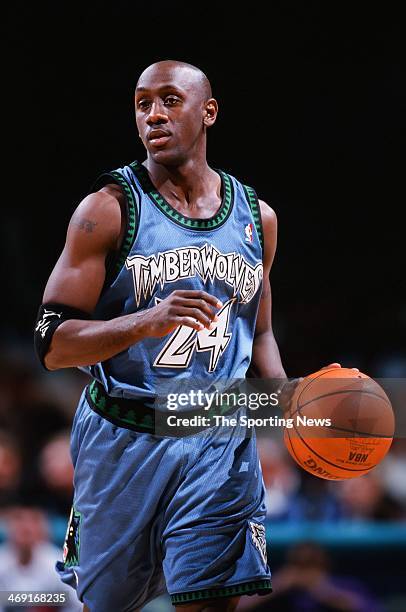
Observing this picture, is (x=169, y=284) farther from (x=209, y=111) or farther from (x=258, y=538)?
(x=258, y=538)

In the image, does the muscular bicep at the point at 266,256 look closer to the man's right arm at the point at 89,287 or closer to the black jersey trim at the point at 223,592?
the man's right arm at the point at 89,287

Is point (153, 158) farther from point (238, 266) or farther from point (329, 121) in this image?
point (329, 121)

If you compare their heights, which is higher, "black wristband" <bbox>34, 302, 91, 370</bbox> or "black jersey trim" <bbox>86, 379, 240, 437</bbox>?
"black wristband" <bbox>34, 302, 91, 370</bbox>

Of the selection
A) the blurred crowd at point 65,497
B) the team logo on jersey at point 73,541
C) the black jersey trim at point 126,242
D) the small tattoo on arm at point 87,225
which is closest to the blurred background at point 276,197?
the blurred crowd at point 65,497

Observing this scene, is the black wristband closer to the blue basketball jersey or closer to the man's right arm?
the man's right arm

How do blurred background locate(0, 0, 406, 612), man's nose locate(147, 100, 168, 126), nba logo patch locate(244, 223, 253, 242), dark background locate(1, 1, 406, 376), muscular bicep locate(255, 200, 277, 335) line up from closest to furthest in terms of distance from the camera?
1. man's nose locate(147, 100, 168, 126)
2. nba logo patch locate(244, 223, 253, 242)
3. muscular bicep locate(255, 200, 277, 335)
4. blurred background locate(0, 0, 406, 612)
5. dark background locate(1, 1, 406, 376)

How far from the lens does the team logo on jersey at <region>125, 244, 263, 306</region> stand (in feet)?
10.1

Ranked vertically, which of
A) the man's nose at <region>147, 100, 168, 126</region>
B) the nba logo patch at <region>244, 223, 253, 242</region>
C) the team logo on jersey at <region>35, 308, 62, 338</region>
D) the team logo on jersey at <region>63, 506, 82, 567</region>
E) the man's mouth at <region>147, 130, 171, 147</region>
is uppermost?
the man's nose at <region>147, 100, 168, 126</region>

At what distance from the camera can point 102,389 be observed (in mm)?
3209

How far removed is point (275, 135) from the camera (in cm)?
579

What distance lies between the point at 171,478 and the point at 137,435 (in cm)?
18

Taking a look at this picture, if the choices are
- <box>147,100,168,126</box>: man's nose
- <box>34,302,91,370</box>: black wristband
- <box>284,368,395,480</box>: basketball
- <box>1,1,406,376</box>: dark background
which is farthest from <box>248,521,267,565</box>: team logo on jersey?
<box>1,1,406,376</box>: dark background

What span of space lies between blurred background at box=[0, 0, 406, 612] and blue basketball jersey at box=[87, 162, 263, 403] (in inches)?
62.0

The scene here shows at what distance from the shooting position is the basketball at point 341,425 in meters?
3.13
